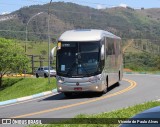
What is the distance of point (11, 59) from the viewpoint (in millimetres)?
46562

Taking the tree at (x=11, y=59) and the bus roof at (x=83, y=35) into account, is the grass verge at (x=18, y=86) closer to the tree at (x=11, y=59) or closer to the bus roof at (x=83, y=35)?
the tree at (x=11, y=59)

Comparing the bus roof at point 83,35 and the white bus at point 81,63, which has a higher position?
the bus roof at point 83,35

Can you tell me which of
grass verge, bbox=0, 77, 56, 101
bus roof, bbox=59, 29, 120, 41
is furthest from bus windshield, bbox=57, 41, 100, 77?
grass verge, bbox=0, 77, 56, 101

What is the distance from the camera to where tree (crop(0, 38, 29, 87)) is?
46562 millimetres

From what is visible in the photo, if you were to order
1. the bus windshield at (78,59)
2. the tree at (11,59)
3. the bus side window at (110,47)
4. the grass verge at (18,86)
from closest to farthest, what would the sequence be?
the bus windshield at (78,59), the bus side window at (110,47), the grass verge at (18,86), the tree at (11,59)

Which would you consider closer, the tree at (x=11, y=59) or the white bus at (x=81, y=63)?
the white bus at (x=81, y=63)

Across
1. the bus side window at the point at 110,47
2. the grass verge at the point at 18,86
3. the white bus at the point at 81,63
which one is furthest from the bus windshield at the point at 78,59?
the grass verge at the point at 18,86

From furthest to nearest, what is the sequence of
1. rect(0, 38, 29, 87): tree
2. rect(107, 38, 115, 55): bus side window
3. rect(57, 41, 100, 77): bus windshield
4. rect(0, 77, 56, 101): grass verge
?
1. rect(0, 38, 29, 87): tree
2. rect(0, 77, 56, 101): grass verge
3. rect(107, 38, 115, 55): bus side window
4. rect(57, 41, 100, 77): bus windshield

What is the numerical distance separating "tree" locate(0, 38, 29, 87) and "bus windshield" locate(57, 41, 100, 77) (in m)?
26.4

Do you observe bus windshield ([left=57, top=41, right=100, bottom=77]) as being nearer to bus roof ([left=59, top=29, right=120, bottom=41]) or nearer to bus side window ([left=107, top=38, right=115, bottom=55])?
bus roof ([left=59, top=29, right=120, bottom=41])

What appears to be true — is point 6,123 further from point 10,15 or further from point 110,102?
point 10,15

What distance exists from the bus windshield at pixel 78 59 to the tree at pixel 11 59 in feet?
86.5

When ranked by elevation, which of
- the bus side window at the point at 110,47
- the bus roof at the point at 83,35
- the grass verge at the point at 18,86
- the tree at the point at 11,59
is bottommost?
the grass verge at the point at 18,86

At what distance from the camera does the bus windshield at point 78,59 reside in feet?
67.3
